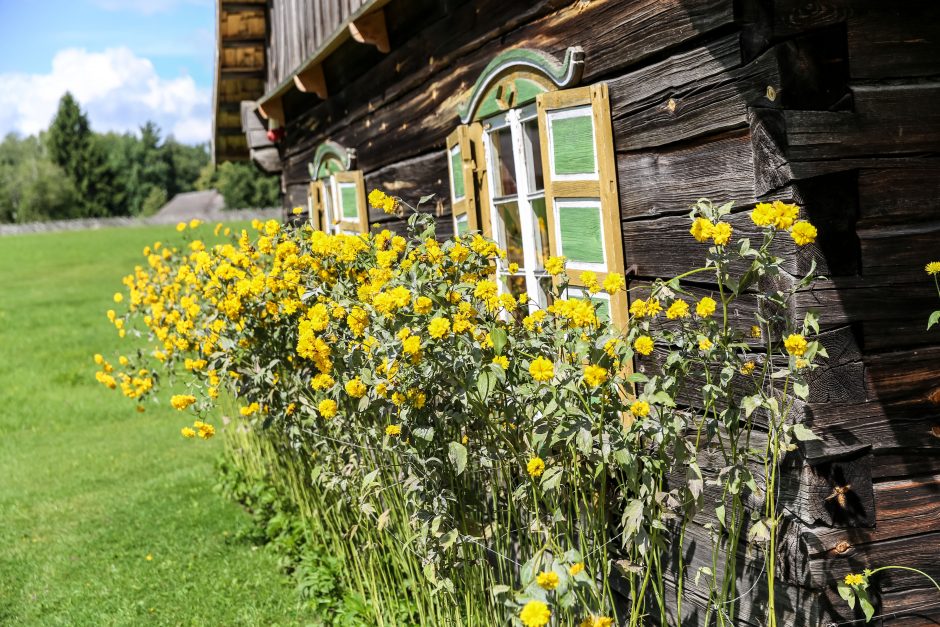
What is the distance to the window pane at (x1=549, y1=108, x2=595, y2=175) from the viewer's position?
3.76 metres

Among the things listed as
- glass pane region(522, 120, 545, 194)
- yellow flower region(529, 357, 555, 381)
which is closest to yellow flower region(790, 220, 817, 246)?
yellow flower region(529, 357, 555, 381)

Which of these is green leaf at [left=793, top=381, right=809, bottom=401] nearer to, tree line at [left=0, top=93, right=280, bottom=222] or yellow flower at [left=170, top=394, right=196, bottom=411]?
yellow flower at [left=170, top=394, right=196, bottom=411]

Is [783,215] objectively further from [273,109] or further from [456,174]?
[273,109]

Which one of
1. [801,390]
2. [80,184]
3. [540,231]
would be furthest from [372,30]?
[80,184]

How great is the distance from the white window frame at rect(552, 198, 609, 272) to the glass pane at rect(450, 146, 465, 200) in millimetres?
1224

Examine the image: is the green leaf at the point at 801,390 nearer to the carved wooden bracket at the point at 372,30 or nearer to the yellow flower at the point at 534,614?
the yellow flower at the point at 534,614

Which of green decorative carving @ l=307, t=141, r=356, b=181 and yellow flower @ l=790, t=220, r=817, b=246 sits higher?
green decorative carving @ l=307, t=141, r=356, b=181

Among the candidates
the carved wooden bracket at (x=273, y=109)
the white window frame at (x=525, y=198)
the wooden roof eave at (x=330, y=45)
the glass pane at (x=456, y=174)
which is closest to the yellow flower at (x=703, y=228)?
the white window frame at (x=525, y=198)

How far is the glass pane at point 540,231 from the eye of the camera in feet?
14.7

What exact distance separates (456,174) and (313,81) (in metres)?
2.91

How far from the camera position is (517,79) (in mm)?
4371

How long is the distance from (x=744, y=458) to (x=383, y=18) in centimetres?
427

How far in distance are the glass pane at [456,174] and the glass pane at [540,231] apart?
31.1 inches

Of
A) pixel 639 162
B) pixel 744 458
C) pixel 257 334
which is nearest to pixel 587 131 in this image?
pixel 639 162
